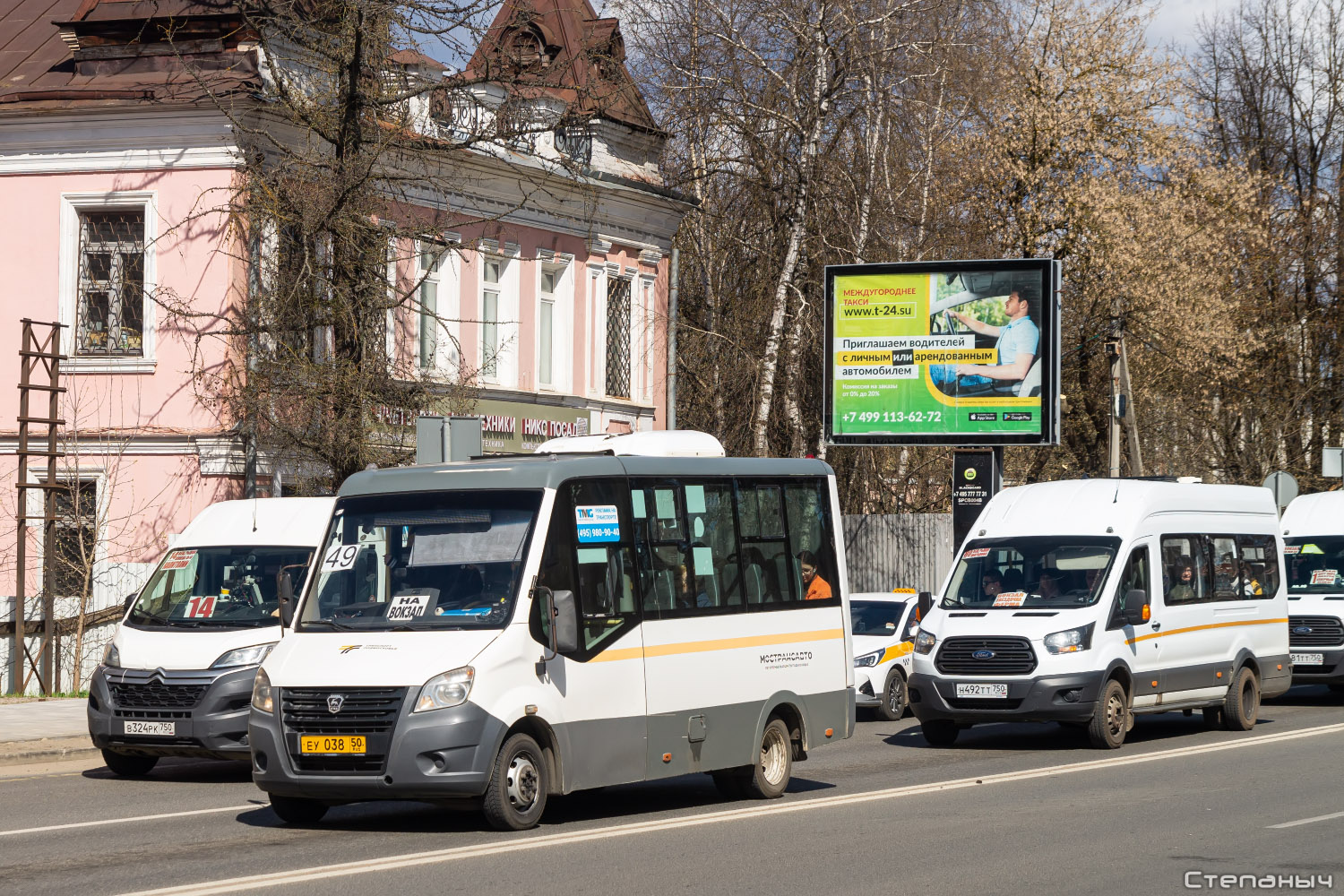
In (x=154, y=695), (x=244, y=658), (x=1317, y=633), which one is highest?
(x=244, y=658)

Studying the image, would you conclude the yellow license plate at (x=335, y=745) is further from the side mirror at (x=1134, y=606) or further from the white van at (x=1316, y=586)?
the white van at (x=1316, y=586)

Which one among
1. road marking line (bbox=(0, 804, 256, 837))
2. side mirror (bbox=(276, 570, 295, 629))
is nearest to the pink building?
road marking line (bbox=(0, 804, 256, 837))

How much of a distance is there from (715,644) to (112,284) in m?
17.5

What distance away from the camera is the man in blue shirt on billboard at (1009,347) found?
27.6 meters

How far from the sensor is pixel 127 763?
1523 centimetres

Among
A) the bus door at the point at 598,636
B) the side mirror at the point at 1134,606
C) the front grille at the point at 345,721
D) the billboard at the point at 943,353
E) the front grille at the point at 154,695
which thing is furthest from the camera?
the billboard at the point at 943,353

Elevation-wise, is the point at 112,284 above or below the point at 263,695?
above

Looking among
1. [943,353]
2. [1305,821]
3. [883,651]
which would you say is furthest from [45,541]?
[1305,821]

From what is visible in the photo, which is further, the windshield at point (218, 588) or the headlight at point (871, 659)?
the headlight at point (871, 659)

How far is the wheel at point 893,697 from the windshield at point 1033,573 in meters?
2.91

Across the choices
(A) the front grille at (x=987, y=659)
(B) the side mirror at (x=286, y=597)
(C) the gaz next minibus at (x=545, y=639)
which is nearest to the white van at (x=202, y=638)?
(B) the side mirror at (x=286, y=597)

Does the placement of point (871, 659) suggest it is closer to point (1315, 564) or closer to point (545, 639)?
point (1315, 564)

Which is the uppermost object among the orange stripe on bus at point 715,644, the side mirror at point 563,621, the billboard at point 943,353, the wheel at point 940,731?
the billboard at point 943,353

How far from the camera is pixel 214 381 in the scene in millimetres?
26156
